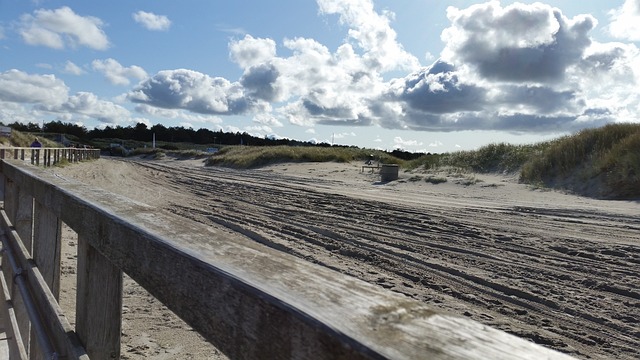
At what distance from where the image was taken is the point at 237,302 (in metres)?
1.00

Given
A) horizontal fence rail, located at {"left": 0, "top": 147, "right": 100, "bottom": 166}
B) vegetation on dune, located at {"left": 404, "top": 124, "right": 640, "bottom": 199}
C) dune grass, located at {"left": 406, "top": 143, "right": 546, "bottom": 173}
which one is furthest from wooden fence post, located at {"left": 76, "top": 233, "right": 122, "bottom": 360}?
dune grass, located at {"left": 406, "top": 143, "right": 546, "bottom": 173}

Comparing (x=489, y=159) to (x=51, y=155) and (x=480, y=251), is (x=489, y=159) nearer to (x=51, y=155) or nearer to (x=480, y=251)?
(x=480, y=251)

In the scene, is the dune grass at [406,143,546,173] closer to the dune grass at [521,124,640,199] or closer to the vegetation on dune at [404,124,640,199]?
the vegetation on dune at [404,124,640,199]

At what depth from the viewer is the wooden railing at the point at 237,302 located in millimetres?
790

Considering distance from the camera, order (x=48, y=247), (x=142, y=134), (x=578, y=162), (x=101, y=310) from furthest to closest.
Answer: (x=142, y=134)
(x=578, y=162)
(x=48, y=247)
(x=101, y=310)

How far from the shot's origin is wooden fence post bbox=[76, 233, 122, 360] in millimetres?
1707

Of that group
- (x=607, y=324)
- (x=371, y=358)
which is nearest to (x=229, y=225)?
(x=607, y=324)

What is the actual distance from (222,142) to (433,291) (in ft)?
346

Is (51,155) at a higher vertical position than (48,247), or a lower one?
lower

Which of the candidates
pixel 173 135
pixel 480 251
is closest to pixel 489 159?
pixel 480 251

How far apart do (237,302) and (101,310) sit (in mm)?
946

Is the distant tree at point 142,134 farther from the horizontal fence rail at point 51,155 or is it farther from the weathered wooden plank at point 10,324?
the weathered wooden plank at point 10,324

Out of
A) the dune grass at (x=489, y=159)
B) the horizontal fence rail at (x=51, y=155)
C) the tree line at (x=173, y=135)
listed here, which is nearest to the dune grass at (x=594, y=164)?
the dune grass at (x=489, y=159)

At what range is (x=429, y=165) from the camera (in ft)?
81.2
